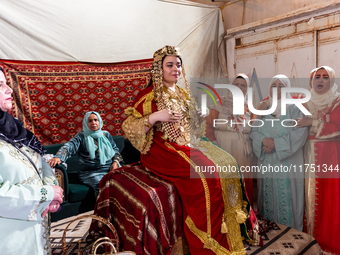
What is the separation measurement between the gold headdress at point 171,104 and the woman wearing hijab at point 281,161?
0.80m

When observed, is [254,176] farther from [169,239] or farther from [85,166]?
[85,166]

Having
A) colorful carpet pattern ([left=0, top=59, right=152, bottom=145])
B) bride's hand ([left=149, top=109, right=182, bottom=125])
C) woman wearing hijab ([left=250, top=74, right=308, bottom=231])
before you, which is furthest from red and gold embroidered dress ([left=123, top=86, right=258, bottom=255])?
colorful carpet pattern ([left=0, top=59, right=152, bottom=145])

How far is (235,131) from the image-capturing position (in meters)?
2.71

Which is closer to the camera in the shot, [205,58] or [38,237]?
[38,237]

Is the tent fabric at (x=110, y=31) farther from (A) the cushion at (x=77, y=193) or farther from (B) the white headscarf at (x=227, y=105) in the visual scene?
(B) the white headscarf at (x=227, y=105)

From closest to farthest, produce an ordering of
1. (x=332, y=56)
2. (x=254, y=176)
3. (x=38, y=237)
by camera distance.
Answer: (x=38, y=237)
(x=254, y=176)
(x=332, y=56)

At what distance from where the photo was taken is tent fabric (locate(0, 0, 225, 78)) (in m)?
3.37

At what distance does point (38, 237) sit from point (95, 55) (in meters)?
3.15

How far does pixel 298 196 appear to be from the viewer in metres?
2.40

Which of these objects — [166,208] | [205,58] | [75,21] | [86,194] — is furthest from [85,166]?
[205,58]

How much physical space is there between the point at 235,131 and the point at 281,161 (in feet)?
1.73

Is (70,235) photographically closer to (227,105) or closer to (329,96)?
(227,105)

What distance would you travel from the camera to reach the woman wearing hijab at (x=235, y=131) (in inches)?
105

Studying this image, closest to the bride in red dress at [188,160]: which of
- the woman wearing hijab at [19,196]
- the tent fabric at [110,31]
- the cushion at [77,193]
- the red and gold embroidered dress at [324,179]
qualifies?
the red and gold embroidered dress at [324,179]
